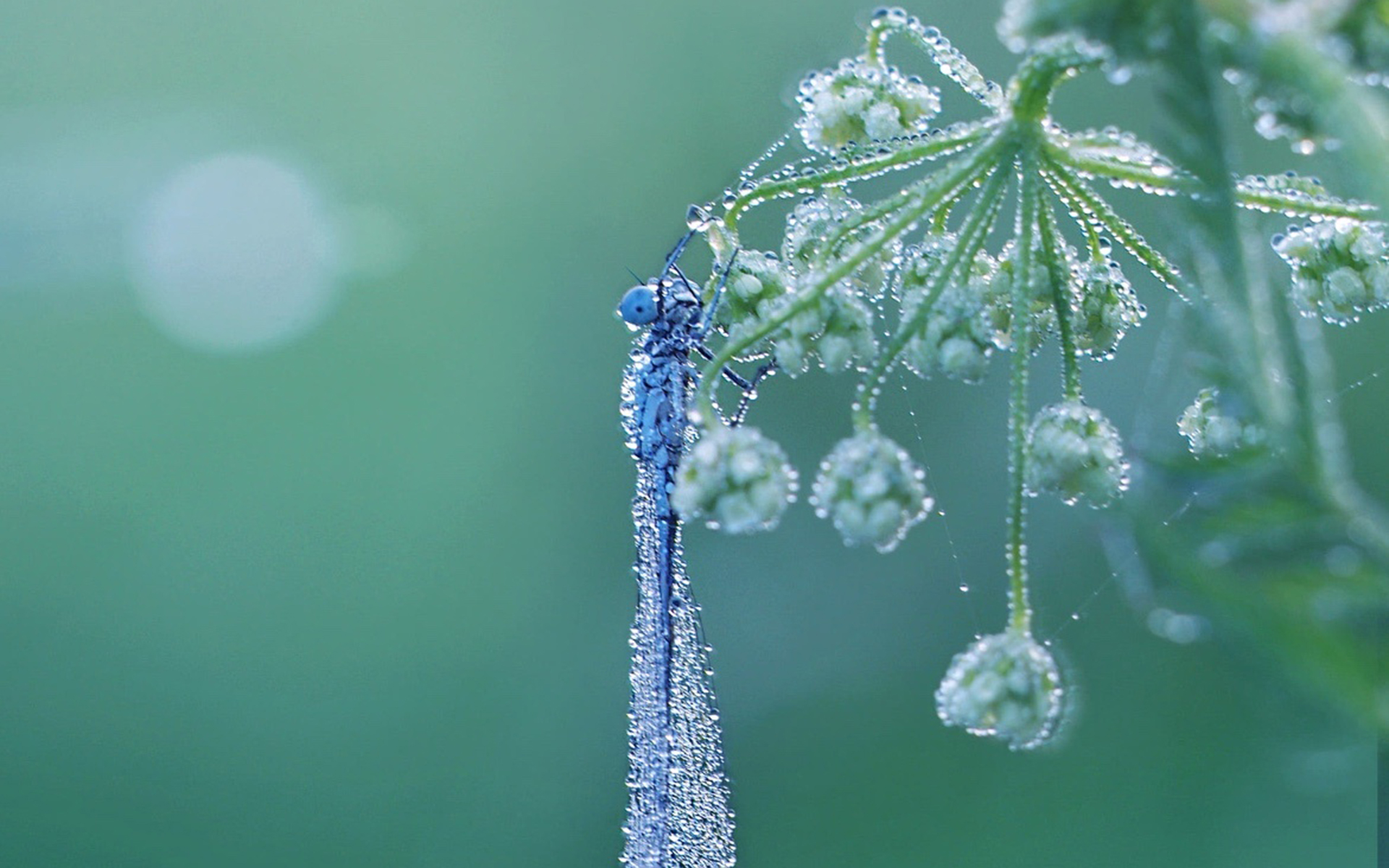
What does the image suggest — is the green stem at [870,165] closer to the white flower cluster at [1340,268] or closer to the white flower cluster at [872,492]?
the white flower cluster at [872,492]

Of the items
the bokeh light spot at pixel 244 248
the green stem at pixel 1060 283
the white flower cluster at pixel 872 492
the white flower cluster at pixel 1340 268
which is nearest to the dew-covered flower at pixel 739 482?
the white flower cluster at pixel 872 492

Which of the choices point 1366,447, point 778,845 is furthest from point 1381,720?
point 778,845

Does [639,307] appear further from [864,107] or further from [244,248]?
[244,248]

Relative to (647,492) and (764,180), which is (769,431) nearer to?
(647,492)

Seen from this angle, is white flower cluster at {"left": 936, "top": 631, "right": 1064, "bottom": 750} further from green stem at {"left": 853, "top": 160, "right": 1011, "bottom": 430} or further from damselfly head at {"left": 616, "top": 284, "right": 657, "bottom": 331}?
damselfly head at {"left": 616, "top": 284, "right": 657, "bottom": 331}

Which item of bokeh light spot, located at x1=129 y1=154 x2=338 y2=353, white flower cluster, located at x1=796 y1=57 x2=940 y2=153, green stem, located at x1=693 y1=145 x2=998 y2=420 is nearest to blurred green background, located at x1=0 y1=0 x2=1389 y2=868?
bokeh light spot, located at x1=129 y1=154 x2=338 y2=353

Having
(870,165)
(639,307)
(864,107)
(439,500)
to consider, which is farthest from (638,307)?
(439,500)
